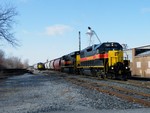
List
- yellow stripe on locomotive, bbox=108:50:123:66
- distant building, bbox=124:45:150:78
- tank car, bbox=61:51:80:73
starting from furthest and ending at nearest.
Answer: tank car, bbox=61:51:80:73 → distant building, bbox=124:45:150:78 → yellow stripe on locomotive, bbox=108:50:123:66

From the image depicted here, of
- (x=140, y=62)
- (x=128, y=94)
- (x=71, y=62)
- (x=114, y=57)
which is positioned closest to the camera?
(x=128, y=94)

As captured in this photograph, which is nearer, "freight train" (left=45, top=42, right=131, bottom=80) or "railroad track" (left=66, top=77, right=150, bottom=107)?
"railroad track" (left=66, top=77, right=150, bottom=107)

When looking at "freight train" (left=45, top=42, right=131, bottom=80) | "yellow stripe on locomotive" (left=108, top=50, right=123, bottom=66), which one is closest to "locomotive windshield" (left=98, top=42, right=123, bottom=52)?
"freight train" (left=45, top=42, right=131, bottom=80)

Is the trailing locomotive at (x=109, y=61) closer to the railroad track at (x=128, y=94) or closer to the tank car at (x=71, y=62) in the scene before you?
the railroad track at (x=128, y=94)

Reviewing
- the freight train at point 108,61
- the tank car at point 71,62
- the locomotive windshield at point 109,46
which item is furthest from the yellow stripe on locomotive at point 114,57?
the tank car at point 71,62

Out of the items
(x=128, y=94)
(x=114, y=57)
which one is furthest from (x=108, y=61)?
(x=128, y=94)

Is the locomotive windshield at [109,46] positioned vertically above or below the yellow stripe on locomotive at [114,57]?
above

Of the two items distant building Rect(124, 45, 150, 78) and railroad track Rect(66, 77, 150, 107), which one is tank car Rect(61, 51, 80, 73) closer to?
distant building Rect(124, 45, 150, 78)

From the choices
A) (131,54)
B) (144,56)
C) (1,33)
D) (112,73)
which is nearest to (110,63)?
(112,73)

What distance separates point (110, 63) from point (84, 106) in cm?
1784

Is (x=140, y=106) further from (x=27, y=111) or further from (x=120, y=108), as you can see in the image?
(x=27, y=111)

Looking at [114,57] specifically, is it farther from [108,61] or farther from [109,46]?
[109,46]

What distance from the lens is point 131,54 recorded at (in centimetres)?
4503

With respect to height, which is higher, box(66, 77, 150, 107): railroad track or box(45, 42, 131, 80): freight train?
box(45, 42, 131, 80): freight train
